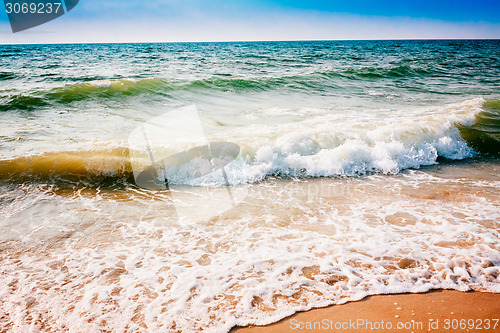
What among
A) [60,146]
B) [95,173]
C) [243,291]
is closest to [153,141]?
[95,173]

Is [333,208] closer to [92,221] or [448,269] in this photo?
[448,269]

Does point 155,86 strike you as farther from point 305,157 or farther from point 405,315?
point 405,315

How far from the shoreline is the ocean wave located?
10.7ft

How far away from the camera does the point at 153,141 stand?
275 inches

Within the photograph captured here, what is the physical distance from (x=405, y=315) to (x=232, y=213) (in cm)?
259

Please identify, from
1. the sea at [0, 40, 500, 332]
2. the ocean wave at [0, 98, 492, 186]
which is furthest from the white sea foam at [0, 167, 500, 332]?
the ocean wave at [0, 98, 492, 186]

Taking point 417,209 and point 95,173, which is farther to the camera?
point 95,173

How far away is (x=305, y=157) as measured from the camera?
619 cm

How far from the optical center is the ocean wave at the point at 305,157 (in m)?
5.69

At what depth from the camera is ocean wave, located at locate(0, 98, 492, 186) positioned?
5.69 metres

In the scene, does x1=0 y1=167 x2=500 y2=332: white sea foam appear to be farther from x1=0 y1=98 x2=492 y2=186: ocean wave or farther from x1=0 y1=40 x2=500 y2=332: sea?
x1=0 y1=98 x2=492 y2=186: ocean wave

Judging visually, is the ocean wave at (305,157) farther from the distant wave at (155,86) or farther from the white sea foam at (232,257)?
the distant wave at (155,86)

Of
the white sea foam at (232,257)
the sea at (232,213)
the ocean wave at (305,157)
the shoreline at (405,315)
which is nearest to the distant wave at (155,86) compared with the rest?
the sea at (232,213)

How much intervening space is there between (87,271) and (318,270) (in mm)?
2563
